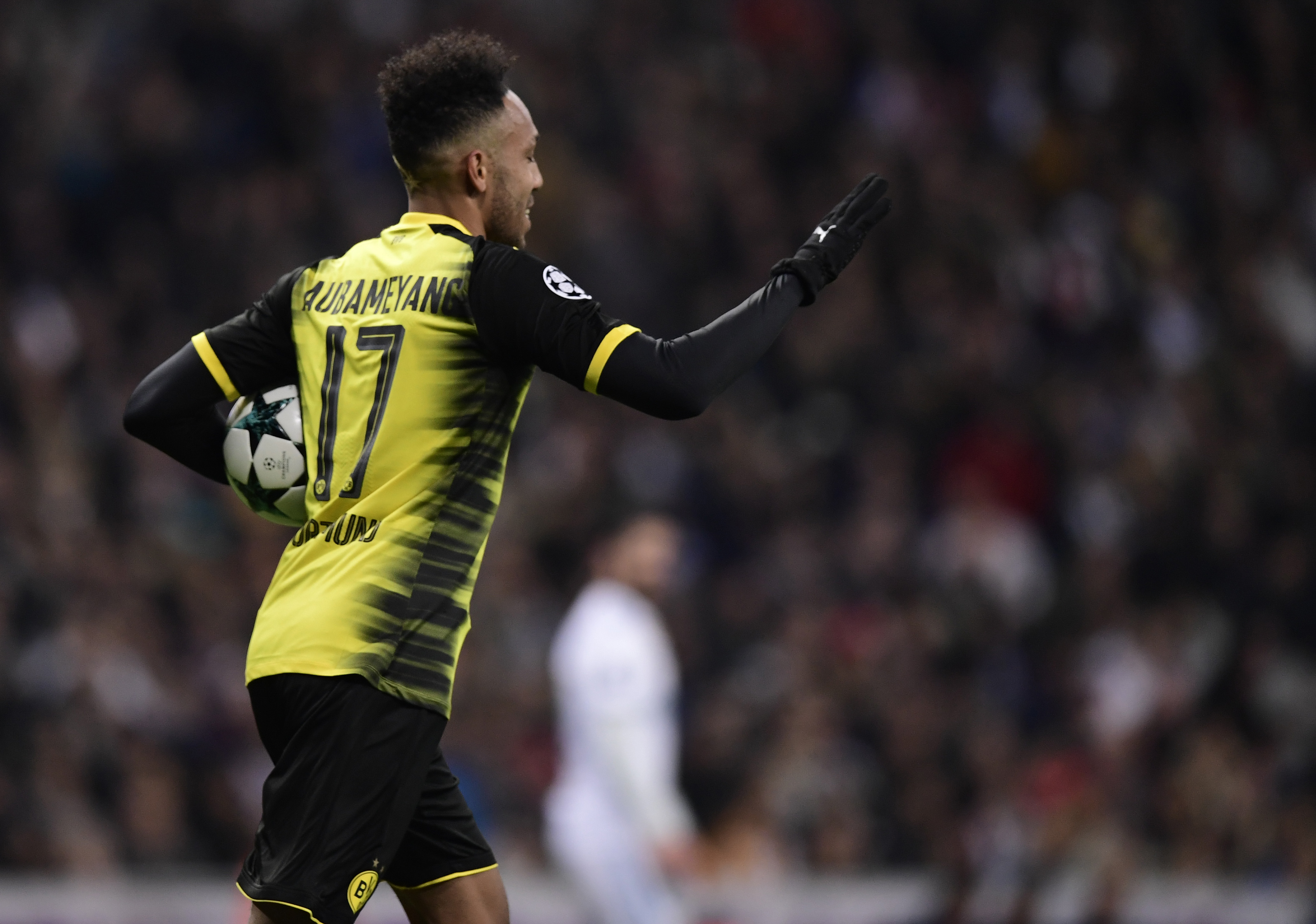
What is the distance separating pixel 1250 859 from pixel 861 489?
122 inches

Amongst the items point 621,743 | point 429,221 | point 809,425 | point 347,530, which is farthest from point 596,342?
point 809,425

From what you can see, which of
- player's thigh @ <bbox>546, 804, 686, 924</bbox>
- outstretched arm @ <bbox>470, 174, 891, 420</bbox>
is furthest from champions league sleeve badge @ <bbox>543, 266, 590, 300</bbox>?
player's thigh @ <bbox>546, 804, 686, 924</bbox>

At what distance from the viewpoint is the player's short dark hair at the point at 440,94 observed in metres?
3.27

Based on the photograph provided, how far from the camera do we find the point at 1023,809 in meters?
9.18

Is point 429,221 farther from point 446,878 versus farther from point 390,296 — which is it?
point 446,878

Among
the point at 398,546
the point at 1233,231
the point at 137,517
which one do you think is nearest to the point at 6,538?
the point at 137,517

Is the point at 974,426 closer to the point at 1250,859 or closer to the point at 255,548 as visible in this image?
the point at 1250,859

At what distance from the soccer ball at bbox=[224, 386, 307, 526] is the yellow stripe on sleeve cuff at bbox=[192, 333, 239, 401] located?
0.07 metres

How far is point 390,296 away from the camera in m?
3.21

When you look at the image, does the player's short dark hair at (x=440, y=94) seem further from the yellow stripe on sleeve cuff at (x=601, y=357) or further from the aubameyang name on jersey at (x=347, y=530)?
the aubameyang name on jersey at (x=347, y=530)

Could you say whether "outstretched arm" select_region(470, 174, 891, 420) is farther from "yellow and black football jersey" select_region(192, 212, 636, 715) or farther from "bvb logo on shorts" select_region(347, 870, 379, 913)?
"bvb logo on shorts" select_region(347, 870, 379, 913)

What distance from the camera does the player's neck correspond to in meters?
3.32

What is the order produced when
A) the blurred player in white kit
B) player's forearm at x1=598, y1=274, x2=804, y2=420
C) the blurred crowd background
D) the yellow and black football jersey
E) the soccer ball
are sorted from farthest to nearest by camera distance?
the blurred crowd background < the blurred player in white kit < the soccer ball < the yellow and black football jersey < player's forearm at x1=598, y1=274, x2=804, y2=420

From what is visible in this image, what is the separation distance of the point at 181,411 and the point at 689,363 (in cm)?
111
